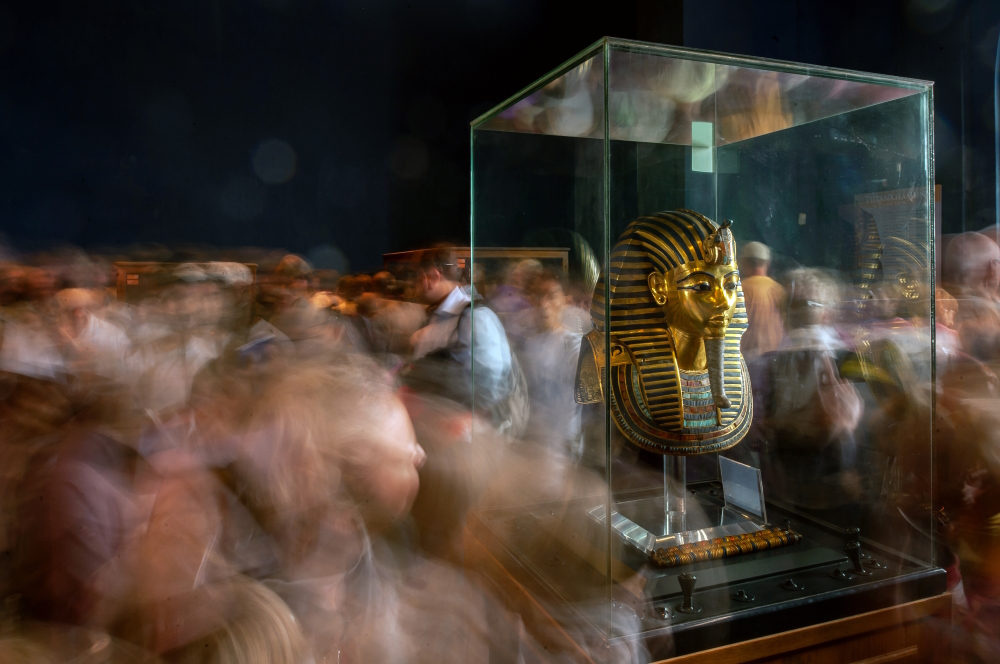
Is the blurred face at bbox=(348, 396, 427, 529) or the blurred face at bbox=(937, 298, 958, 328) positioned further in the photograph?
the blurred face at bbox=(937, 298, 958, 328)

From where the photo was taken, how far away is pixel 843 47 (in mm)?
2898

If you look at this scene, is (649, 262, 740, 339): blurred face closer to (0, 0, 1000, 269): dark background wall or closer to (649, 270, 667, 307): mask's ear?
(649, 270, 667, 307): mask's ear

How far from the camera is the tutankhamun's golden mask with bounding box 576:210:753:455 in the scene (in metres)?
1.74

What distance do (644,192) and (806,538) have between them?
1056 mm

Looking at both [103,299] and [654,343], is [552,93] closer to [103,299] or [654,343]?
[654,343]

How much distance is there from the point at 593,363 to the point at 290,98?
288 cm

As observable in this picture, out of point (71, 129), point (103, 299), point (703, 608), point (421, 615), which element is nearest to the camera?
point (703, 608)

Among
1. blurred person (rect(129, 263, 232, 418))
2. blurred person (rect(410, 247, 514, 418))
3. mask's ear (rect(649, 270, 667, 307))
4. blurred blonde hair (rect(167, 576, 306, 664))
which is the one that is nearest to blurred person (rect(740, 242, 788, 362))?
mask's ear (rect(649, 270, 667, 307))

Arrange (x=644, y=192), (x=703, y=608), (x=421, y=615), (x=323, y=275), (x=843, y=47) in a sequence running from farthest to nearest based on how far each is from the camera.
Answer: (x=323, y=275) → (x=843, y=47) → (x=644, y=192) → (x=421, y=615) → (x=703, y=608)

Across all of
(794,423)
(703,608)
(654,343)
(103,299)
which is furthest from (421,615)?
(103,299)

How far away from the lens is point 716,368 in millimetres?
1767

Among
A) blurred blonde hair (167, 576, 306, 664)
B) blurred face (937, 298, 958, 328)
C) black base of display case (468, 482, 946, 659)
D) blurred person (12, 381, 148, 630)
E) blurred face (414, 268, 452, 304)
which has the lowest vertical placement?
black base of display case (468, 482, 946, 659)

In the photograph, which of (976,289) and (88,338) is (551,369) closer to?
(976,289)

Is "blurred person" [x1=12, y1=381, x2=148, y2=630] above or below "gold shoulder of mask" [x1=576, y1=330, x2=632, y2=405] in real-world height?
below
